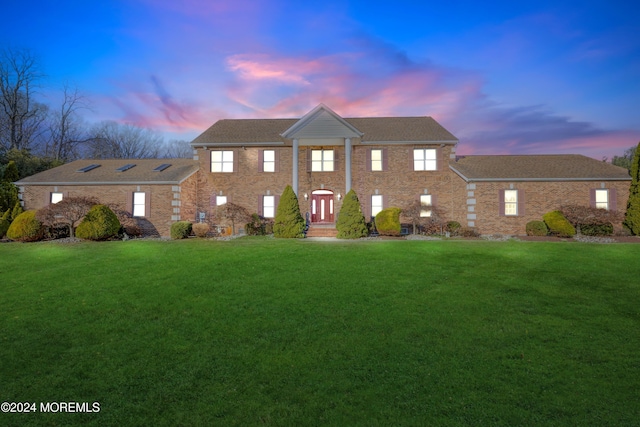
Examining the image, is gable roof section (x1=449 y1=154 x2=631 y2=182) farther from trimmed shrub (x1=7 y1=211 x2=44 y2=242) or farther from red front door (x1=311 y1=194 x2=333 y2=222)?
trimmed shrub (x1=7 y1=211 x2=44 y2=242)

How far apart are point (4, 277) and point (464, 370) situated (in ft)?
41.2

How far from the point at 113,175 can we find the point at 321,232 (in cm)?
1468

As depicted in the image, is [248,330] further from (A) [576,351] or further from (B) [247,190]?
(B) [247,190]

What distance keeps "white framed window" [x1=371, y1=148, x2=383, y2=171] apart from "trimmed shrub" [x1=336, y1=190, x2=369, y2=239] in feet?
16.2

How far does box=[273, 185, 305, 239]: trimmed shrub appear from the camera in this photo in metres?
19.5

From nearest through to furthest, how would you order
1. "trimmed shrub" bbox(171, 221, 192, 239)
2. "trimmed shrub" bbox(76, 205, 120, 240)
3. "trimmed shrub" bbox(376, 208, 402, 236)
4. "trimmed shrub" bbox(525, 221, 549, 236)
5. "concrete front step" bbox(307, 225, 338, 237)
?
"trimmed shrub" bbox(76, 205, 120, 240) < "trimmed shrub" bbox(376, 208, 402, 236) < "trimmed shrub" bbox(171, 221, 192, 239) < "trimmed shrub" bbox(525, 221, 549, 236) < "concrete front step" bbox(307, 225, 338, 237)

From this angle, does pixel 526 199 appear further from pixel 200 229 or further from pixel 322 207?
pixel 200 229

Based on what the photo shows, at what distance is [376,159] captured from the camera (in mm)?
23906

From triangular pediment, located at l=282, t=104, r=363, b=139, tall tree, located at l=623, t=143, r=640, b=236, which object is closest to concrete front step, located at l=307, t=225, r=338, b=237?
triangular pediment, located at l=282, t=104, r=363, b=139

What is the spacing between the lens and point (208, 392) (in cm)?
454

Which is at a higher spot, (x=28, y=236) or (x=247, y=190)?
(x=247, y=190)

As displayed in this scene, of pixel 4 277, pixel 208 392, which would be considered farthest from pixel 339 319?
pixel 4 277

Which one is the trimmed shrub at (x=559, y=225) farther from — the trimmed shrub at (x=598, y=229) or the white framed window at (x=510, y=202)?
the white framed window at (x=510, y=202)

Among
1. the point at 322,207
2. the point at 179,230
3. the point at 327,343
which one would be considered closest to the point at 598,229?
the point at 322,207
